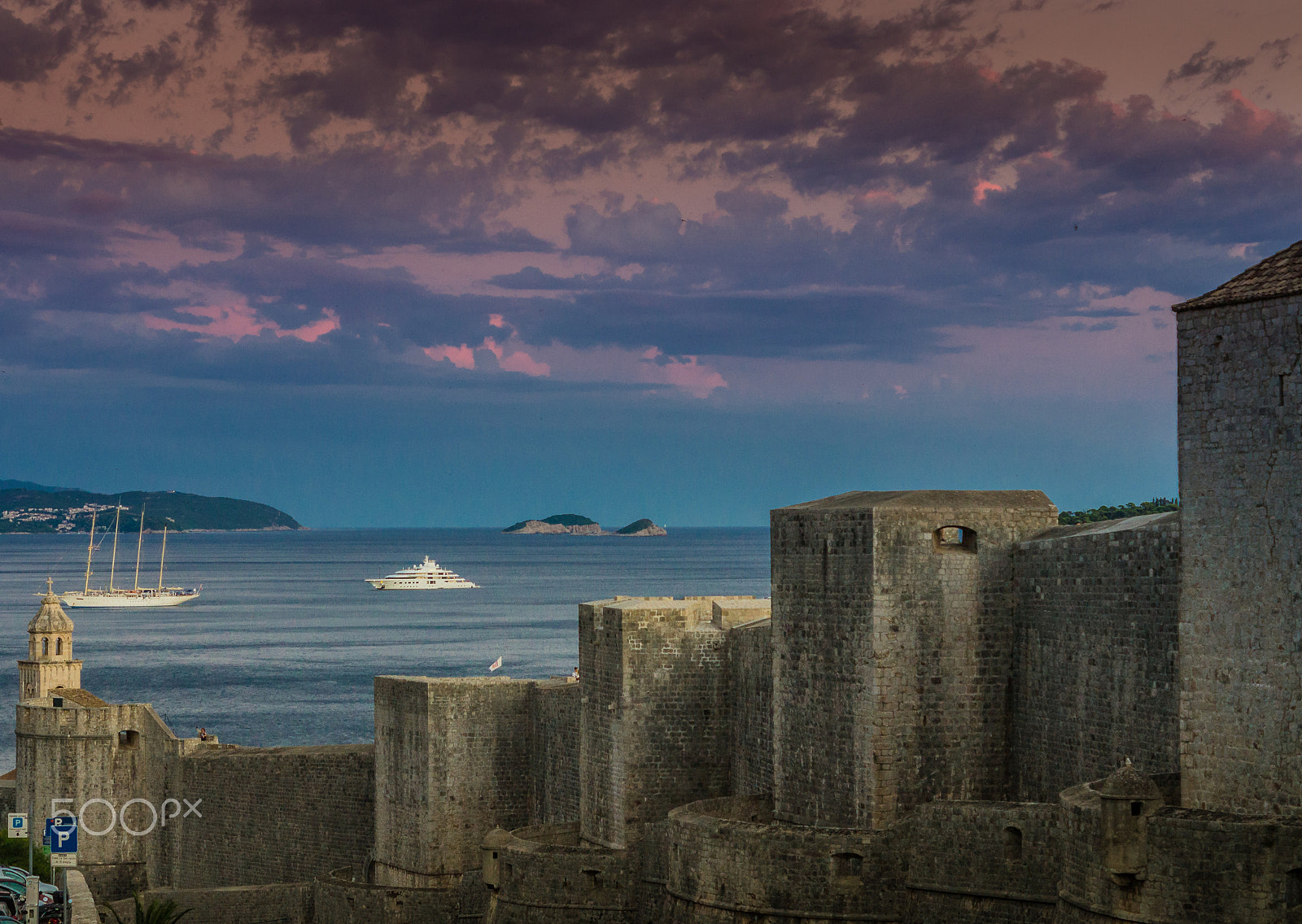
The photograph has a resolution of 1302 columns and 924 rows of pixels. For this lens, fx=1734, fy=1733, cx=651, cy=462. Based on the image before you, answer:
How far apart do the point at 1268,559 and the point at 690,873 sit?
35.2ft

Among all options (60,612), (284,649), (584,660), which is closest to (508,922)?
(584,660)

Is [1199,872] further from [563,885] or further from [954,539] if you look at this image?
[563,885]

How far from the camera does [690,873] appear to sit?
27.4 metres

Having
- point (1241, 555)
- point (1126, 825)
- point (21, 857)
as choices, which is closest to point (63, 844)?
point (21, 857)

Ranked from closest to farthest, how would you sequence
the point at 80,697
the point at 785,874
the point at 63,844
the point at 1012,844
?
the point at 1012,844 < the point at 785,874 < the point at 63,844 < the point at 80,697

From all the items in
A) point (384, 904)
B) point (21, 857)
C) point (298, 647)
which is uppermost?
point (298, 647)

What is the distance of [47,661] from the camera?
5091cm

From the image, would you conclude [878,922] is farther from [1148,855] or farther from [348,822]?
[348,822]

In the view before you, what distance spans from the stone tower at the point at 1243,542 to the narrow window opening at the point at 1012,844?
283 centimetres

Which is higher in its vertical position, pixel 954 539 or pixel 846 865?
pixel 954 539

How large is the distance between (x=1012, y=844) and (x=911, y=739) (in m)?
3.02

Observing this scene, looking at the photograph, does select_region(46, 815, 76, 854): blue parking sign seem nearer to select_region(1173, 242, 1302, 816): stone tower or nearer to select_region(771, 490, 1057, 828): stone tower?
select_region(771, 490, 1057, 828): stone tower

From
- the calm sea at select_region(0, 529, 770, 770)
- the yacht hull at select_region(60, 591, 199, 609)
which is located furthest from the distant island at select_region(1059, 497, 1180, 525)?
the yacht hull at select_region(60, 591, 199, 609)

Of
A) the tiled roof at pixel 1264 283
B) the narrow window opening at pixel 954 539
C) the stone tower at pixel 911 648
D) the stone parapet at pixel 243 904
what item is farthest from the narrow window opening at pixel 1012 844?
the stone parapet at pixel 243 904
